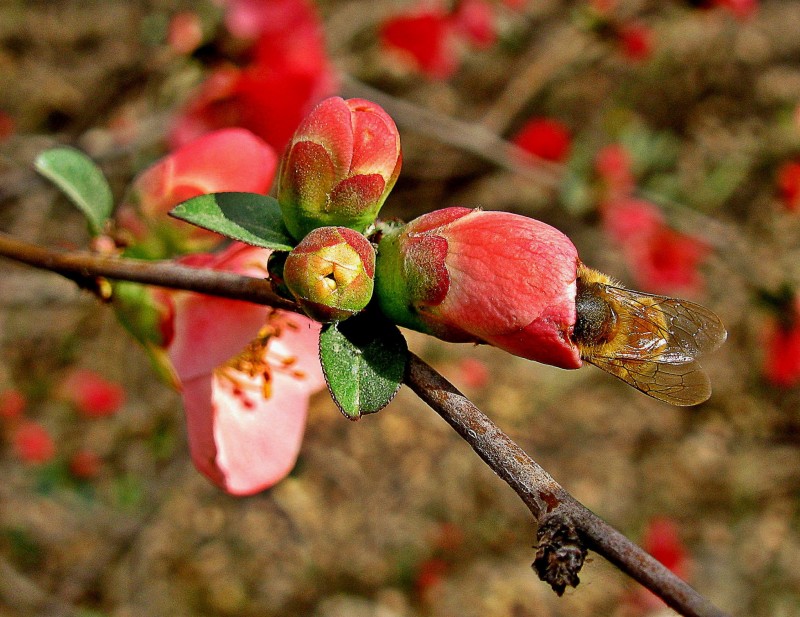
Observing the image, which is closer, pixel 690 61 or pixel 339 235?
pixel 339 235

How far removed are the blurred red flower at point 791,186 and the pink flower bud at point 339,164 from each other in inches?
81.0

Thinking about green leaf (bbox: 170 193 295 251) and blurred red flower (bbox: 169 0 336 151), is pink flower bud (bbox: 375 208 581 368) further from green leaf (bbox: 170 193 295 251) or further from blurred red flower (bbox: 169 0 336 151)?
blurred red flower (bbox: 169 0 336 151)

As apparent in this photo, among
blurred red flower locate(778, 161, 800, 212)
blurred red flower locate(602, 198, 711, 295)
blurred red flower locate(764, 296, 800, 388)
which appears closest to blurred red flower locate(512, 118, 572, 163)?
blurred red flower locate(602, 198, 711, 295)

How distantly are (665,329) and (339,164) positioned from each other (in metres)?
0.23

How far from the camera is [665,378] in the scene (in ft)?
1.42

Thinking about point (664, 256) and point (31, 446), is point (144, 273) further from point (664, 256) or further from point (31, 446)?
point (664, 256)

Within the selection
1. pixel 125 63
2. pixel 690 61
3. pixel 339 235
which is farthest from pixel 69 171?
pixel 690 61

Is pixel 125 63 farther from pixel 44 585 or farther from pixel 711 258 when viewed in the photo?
pixel 711 258

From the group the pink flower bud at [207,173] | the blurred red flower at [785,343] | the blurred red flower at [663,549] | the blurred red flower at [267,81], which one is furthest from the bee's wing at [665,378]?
the blurred red flower at [663,549]

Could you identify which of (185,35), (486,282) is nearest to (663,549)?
(185,35)

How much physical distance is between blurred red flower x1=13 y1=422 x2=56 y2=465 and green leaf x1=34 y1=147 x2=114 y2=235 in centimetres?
165

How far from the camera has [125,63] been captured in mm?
2465

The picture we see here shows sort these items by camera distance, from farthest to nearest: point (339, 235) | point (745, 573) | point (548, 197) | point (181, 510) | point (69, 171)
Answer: point (548, 197) → point (745, 573) → point (181, 510) → point (69, 171) → point (339, 235)

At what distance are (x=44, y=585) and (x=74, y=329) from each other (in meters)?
0.80
